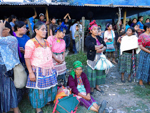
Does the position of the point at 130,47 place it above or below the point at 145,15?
below

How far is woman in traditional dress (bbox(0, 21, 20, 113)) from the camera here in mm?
2178

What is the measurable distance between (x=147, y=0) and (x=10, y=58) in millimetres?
12821

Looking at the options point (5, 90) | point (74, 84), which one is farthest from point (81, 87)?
point (5, 90)

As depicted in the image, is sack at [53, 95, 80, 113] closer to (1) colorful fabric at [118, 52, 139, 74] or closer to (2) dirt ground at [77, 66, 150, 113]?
(2) dirt ground at [77, 66, 150, 113]

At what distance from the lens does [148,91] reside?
3.67m

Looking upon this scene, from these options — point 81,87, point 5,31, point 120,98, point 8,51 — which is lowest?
point 120,98

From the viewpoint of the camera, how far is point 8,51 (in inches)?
86.8

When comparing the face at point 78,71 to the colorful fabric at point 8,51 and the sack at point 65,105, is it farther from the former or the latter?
the colorful fabric at point 8,51

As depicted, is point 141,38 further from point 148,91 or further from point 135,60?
point 148,91

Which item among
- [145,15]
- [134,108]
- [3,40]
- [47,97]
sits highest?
[145,15]

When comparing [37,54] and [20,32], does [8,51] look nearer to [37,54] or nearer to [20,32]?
[37,54]

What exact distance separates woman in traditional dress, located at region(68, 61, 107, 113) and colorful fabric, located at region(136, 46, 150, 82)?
1.89 meters

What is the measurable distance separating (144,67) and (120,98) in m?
1.27

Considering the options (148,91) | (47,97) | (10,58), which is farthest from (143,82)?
(10,58)
